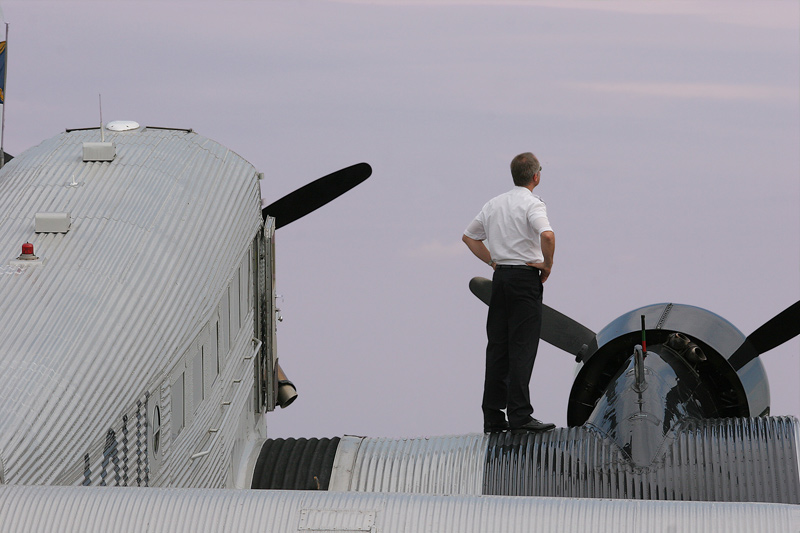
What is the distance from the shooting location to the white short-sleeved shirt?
8.13 meters

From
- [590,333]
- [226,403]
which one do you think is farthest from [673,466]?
[590,333]

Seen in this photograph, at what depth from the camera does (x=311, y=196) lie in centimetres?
1209

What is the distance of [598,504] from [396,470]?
12.8 ft

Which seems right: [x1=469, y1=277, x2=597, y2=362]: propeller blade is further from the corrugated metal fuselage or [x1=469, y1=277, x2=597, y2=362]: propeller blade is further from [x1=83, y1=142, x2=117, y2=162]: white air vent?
[x1=83, y1=142, x2=117, y2=162]: white air vent

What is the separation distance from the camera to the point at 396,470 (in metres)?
8.20

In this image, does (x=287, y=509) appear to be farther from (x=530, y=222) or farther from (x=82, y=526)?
(x=530, y=222)

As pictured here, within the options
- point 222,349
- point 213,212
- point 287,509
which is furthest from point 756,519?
point 213,212

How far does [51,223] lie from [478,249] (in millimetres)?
3211

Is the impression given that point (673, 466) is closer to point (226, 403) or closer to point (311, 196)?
point (226, 403)

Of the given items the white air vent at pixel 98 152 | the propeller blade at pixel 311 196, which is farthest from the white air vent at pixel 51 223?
the propeller blade at pixel 311 196

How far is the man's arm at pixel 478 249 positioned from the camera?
8.59 metres

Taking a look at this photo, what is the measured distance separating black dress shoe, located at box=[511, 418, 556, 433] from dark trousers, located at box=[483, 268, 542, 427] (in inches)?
1.5

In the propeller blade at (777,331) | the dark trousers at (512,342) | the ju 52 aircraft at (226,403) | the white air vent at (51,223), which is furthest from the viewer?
the propeller blade at (777,331)

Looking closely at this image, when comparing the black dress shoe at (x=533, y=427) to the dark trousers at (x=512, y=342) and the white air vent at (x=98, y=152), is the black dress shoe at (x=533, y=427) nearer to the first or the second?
the dark trousers at (x=512, y=342)
